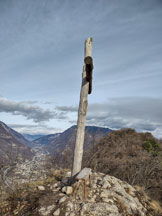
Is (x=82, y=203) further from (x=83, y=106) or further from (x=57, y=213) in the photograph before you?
(x=83, y=106)

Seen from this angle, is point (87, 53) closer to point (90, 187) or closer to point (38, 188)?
point (90, 187)

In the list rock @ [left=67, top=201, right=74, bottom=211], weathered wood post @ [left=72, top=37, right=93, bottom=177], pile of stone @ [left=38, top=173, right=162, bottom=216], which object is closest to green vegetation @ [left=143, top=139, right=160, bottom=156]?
pile of stone @ [left=38, top=173, right=162, bottom=216]

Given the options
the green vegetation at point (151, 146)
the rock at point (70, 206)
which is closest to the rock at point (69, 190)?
the rock at point (70, 206)

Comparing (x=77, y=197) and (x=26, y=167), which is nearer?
(x=77, y=197)

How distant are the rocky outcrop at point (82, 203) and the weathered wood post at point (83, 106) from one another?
0.90m

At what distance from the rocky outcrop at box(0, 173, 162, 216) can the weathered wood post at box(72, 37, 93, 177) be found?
902 mm

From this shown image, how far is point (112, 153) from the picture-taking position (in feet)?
56.1

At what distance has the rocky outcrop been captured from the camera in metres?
3.95

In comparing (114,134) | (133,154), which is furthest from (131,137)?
(133,154)

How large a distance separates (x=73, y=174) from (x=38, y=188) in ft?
4.67

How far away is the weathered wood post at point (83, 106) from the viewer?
5332 mm

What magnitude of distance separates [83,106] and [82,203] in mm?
3130

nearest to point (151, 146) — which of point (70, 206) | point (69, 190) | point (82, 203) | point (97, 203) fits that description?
point (97, 203)

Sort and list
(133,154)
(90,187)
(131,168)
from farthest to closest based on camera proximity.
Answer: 1. (133,154)
2. (131,168)
3. (90,187)
